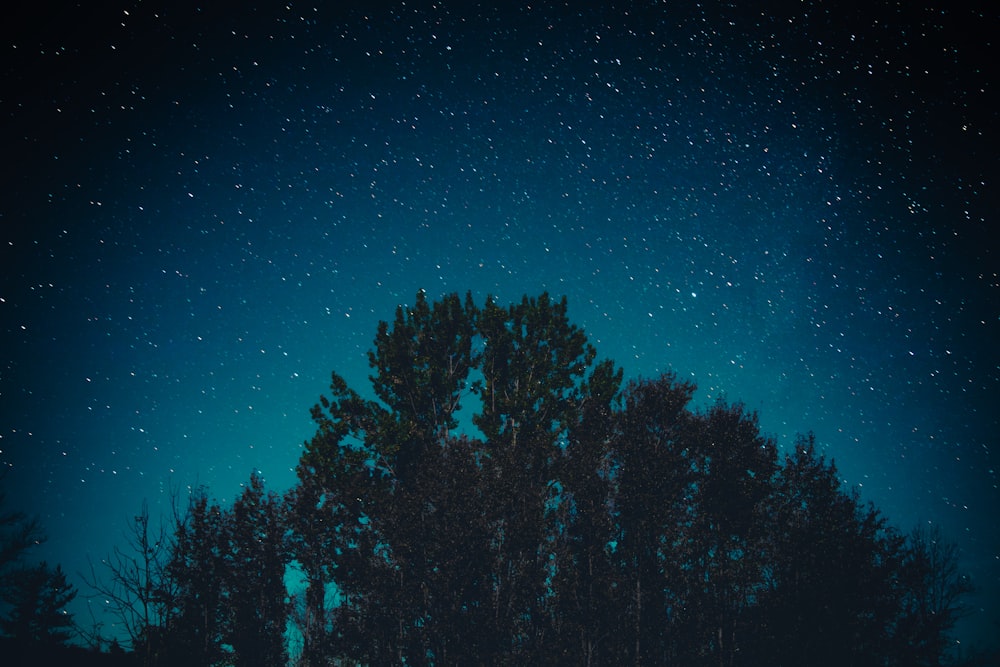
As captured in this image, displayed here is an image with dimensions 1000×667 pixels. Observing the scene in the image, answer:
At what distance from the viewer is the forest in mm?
18094

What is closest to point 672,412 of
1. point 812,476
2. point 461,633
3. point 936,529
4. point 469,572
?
point 812,476

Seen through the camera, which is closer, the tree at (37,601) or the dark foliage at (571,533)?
the dark foliage at (571,533)

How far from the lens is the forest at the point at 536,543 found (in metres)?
18.1

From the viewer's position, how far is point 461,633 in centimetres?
1716

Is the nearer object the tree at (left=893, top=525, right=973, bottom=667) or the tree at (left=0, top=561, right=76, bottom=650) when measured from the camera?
the tree at (left=893, top=525, right=973, bottom=667)

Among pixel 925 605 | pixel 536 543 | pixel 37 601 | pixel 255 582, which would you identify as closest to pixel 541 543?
pixel 536 543

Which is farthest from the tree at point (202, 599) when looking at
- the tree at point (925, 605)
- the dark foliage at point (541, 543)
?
the tree at point (925, 605)

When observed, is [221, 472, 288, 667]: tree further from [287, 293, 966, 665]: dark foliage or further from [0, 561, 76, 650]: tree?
[0, 561, 76, 650]: tree

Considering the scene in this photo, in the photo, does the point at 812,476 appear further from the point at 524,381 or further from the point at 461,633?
the point at 461,633

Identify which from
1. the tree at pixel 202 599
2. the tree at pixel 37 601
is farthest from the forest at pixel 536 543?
the tree at pixel 37 601

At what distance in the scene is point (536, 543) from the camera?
18.6m

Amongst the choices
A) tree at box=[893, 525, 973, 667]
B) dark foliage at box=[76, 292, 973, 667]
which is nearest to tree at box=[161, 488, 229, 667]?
dark foliage at box=[76, 292, 973, 667]

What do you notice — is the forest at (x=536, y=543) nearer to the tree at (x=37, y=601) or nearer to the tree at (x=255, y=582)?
the tree at (x=255, y=582)

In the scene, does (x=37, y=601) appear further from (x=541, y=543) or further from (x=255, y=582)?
(x=541, y=543)
